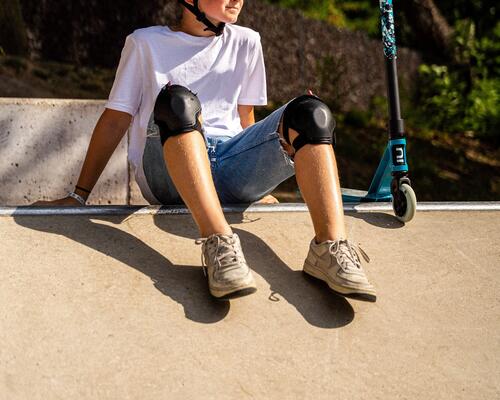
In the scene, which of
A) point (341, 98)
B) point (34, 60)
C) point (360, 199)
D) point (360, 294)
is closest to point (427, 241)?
point (360, 199)

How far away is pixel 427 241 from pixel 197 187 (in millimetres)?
1023

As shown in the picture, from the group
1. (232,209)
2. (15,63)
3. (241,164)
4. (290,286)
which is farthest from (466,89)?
(290,286)

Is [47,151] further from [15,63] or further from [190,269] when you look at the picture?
[15,63]

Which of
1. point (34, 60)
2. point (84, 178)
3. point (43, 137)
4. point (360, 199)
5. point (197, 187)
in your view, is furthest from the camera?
point (34, 60)

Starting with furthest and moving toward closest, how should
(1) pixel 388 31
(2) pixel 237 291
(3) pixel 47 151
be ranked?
(3) pixel 47 151 → (1) pixel 388 31 → (2) pixel 237 291

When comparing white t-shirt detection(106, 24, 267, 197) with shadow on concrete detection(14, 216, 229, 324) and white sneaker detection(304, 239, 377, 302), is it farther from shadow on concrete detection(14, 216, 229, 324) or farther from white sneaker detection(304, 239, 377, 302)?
white sneaker detection(304, 239, 377, 302)

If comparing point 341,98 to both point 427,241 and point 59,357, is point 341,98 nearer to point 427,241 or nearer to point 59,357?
point 427,241

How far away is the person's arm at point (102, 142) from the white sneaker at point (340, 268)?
0.86 meters

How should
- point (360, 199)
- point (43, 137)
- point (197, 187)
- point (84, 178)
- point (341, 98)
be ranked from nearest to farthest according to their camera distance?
1. point (197, 187)
2. point (84, 178)
3. point (360, 199)
4. point (43, 137)
5. point (341, 98)

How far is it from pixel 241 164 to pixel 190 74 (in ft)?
1.30

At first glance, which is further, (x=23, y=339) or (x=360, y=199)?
(x=360, y=199)

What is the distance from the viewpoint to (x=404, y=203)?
3.28m

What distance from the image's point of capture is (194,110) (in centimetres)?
280

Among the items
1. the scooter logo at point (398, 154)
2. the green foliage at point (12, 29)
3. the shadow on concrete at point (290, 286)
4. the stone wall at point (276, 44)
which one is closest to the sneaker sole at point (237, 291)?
the shadow on concrete at point (290, 286)
